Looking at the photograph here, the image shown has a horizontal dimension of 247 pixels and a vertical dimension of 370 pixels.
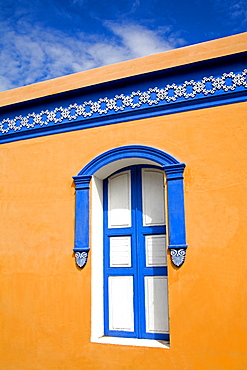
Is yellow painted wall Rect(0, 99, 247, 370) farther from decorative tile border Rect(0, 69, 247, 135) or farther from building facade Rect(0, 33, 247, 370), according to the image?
decorative tile border Rect(0, 69, 247, 135)

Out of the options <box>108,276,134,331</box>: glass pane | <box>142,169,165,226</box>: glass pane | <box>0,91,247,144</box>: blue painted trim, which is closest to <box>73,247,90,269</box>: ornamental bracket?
<box>108,276,134,331</box>: glass pane

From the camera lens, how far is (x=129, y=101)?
4633mm

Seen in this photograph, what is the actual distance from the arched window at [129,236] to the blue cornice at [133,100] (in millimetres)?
539

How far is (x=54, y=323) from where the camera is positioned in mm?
4512

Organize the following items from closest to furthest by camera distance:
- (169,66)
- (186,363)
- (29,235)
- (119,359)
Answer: (186,363) < (119,359) < (169,66) < (29,235)

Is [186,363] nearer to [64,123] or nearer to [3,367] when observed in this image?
[3,367]

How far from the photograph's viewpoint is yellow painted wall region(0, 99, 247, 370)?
3844mm

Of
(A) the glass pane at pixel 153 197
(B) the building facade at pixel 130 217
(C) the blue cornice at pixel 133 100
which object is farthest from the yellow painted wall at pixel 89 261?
(A) the glass pane at pixel 153 197

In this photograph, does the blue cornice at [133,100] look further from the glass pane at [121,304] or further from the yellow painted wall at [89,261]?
the glass pane at [121,304]

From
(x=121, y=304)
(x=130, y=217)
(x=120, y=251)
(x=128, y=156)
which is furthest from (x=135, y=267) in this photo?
(x=128, y=156)

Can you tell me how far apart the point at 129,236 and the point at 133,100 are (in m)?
1.63

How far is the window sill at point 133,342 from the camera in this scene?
13.4ft

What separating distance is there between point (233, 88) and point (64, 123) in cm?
211

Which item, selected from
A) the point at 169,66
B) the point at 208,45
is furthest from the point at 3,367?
the point at 208,45
